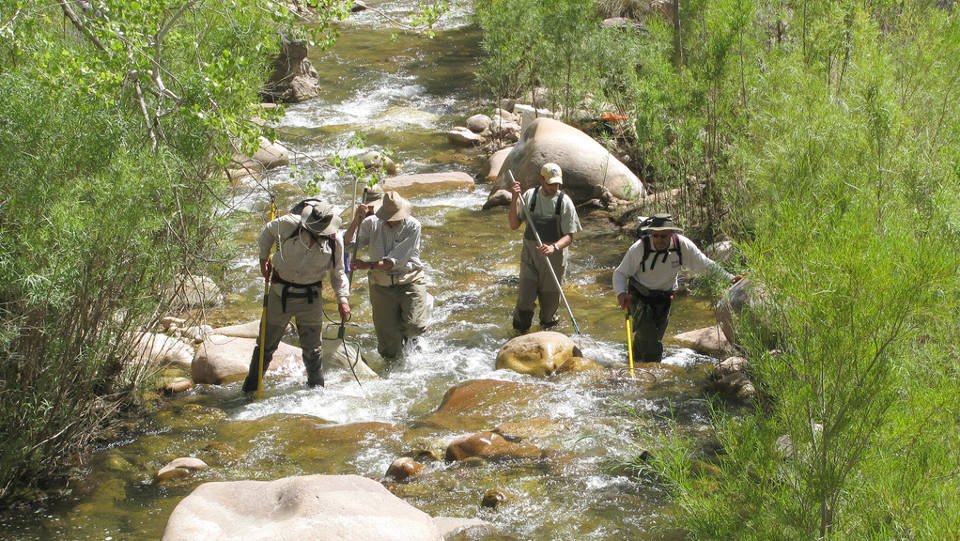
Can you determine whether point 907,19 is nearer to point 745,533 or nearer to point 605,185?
point 605,185

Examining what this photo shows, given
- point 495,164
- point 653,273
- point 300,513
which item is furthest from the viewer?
point 495,164

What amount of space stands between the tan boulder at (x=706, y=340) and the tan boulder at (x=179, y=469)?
498cm

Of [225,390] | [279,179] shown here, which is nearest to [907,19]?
[225,390]

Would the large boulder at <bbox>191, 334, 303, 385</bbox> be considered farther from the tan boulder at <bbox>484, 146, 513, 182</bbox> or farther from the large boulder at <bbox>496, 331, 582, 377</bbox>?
the tan boulder at <bbox>484, 146, 513, 182</bbox>

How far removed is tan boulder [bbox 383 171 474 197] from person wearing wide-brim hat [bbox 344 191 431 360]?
6469mm

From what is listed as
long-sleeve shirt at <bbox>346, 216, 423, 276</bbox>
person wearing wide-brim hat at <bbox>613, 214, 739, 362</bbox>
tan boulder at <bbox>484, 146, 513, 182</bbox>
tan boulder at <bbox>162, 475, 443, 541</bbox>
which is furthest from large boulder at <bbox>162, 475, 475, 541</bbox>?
tan boulder at <bbox>484, 146, 513, 182</bbox>

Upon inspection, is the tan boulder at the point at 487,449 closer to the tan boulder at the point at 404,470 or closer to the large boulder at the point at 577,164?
the tan boulder at the point at 404,470

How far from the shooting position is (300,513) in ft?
15.7

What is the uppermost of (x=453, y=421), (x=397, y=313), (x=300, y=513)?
(x=397, y=313)

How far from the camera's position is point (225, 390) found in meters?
8.27

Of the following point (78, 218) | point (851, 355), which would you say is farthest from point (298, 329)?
point (851, 355)

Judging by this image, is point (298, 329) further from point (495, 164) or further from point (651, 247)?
point (495, 164)

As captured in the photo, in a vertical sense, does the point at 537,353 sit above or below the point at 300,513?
below

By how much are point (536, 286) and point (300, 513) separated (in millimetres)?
4825
